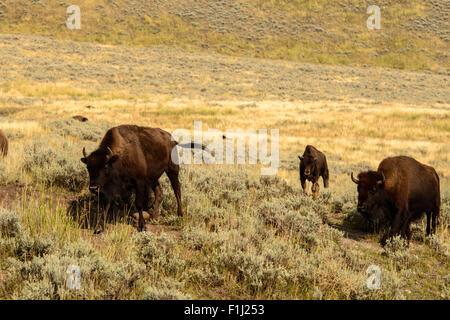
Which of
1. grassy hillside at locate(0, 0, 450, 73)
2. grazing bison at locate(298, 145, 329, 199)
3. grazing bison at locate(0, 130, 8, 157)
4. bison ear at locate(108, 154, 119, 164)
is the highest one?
grassy hillside at locate(0, 0, 450, 73)

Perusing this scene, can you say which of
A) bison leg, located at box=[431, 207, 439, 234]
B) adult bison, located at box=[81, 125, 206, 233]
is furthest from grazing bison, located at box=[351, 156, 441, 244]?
adult bison, located at box=[81, 125, 206, 233]

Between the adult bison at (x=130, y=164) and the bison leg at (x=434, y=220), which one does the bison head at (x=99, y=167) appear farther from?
the bison leg at (x=434, y=220)

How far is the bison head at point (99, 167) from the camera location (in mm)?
5285

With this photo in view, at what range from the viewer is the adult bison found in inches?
210

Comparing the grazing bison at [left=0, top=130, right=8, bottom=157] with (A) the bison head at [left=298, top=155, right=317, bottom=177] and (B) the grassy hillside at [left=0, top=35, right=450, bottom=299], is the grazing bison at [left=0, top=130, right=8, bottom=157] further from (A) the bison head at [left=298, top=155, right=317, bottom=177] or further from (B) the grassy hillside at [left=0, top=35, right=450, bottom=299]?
(A) the bison head at [left=298, top=155, right=317, bottom=177]

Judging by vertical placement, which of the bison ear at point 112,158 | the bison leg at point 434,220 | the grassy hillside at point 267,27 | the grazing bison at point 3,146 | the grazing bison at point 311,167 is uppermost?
the grassy hillside at point 267,27

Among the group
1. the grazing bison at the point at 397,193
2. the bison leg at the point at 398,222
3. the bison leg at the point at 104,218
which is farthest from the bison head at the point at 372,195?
the bison leg at the point at 104,218

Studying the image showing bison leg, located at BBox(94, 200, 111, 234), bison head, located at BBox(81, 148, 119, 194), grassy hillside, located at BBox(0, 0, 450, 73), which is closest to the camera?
bison leg, located at BBox(94, 200, 111, 234)

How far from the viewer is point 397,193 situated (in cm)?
616

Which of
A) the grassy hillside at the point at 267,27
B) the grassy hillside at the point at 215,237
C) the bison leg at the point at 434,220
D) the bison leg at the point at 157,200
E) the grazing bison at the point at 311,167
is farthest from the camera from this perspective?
the grassy hillside at the point at 267,27

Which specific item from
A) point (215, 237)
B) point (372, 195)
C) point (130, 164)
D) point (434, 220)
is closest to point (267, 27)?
point (434, 220)

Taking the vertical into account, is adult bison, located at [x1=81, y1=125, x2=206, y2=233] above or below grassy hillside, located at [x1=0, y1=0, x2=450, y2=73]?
below

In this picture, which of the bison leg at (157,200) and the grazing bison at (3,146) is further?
the grazing bison at (3,146)

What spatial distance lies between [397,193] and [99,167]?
4647 mm
